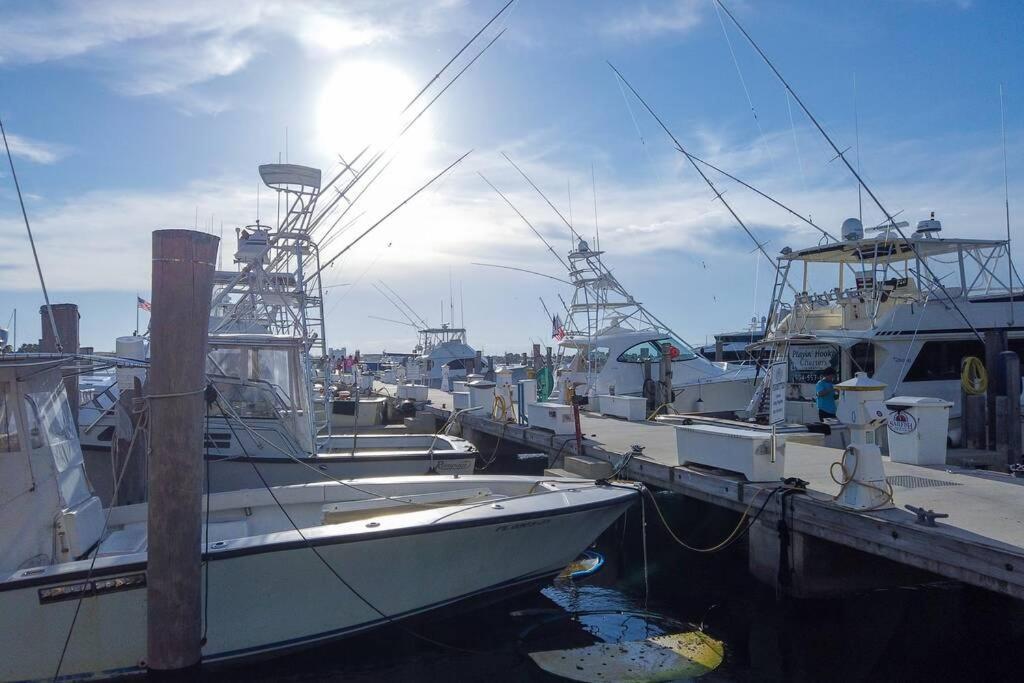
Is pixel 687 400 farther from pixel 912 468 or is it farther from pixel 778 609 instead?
pixel 778 609

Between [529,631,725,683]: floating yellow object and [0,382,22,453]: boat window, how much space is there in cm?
454

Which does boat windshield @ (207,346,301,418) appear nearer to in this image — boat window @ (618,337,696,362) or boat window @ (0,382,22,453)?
boat window @ (0,382,22,453)

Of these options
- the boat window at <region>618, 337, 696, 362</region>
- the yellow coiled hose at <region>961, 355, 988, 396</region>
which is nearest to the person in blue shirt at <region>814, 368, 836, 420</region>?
the yellow coiled hose at <region>961, 355, 988, 396</region>

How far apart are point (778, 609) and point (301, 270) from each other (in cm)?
818

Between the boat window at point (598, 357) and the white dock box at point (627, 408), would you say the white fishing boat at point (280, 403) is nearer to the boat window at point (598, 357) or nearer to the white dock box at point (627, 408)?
the white dock box at point (627, 408)

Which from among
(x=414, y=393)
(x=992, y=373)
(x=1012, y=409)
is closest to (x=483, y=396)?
(x=414, y=393)

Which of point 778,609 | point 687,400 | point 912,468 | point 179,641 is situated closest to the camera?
point 179,641

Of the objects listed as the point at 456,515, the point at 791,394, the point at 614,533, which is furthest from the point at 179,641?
the point at 791,394

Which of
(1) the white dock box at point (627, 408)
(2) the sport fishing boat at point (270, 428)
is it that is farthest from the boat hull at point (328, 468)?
(1) the white dock box at point (627, 408)

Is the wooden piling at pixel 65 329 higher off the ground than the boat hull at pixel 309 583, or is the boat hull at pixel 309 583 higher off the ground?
the wooden piling at pixel 65 329

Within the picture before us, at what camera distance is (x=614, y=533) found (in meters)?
10.1

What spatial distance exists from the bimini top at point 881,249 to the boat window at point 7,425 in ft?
39.9

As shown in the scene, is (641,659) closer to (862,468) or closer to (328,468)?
(862,468)

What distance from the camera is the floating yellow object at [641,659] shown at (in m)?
6.16
